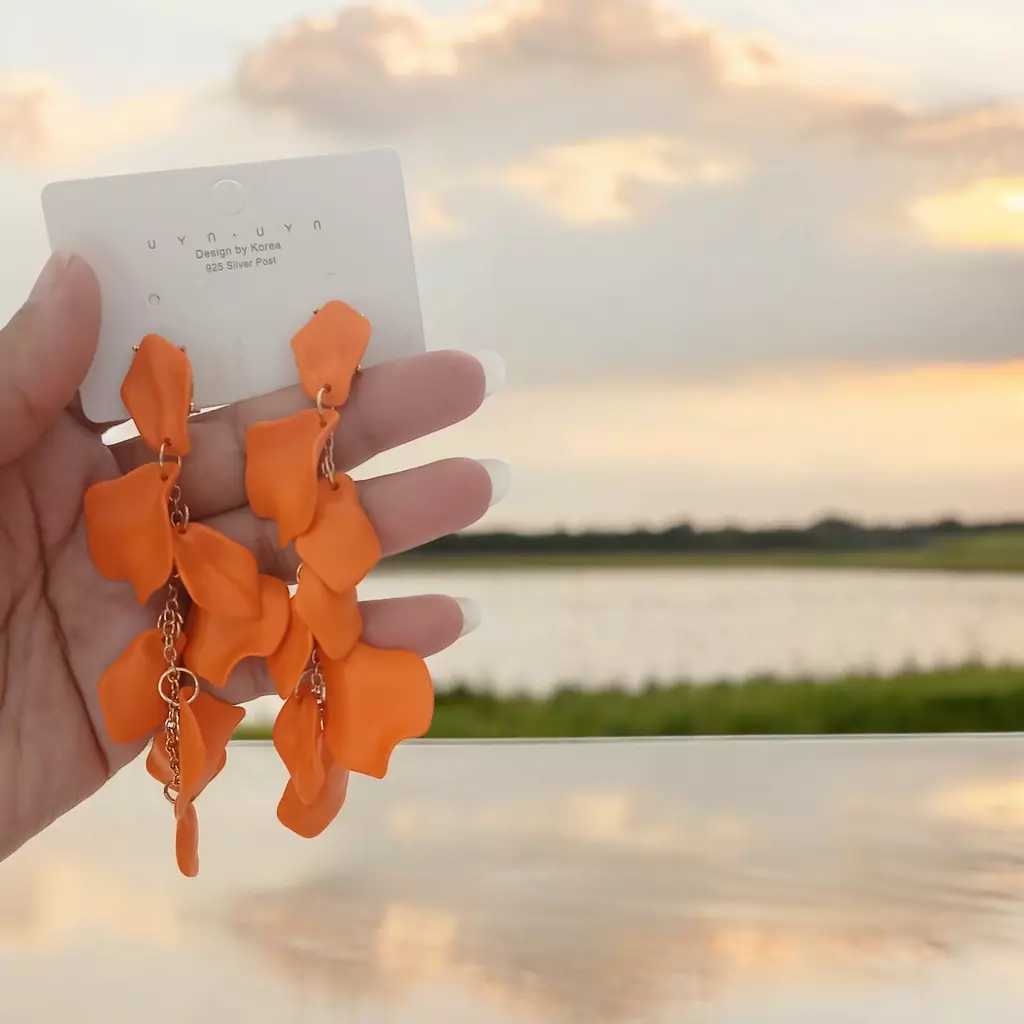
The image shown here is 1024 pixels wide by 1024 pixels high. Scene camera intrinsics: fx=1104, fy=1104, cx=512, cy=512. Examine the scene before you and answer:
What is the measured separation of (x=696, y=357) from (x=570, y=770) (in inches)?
14.2

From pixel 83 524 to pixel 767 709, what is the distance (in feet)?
1.93

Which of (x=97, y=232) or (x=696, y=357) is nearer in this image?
(x=97, y=232)

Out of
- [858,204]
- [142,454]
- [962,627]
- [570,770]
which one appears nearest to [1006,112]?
[858,204]

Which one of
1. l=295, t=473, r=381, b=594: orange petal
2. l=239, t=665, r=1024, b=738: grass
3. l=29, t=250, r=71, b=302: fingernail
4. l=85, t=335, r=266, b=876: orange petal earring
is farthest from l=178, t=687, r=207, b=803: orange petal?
l=239, t=665, r=1024, b=738: grass

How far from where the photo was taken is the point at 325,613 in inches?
22.5

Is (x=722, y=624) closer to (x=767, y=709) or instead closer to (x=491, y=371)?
(x=767, y=709)

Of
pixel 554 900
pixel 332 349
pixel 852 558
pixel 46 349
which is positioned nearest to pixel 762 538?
pixel 852 558

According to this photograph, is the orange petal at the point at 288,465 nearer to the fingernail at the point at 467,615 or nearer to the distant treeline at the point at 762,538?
the fingernail at the point at 467,615

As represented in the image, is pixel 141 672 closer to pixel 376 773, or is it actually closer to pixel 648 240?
pixel 376 773

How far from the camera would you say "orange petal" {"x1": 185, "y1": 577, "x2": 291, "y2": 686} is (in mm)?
583

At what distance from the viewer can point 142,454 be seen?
647 mm

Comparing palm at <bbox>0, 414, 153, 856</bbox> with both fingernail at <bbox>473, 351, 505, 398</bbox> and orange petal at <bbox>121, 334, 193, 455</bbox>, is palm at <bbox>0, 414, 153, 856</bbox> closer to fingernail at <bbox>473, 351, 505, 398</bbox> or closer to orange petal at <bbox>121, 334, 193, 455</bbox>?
orange petal at <bbox>121, 334, 193, 455</bbox>

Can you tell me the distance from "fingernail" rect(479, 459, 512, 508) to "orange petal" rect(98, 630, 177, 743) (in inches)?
7.7

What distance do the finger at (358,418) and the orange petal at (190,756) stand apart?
0.40 ft
